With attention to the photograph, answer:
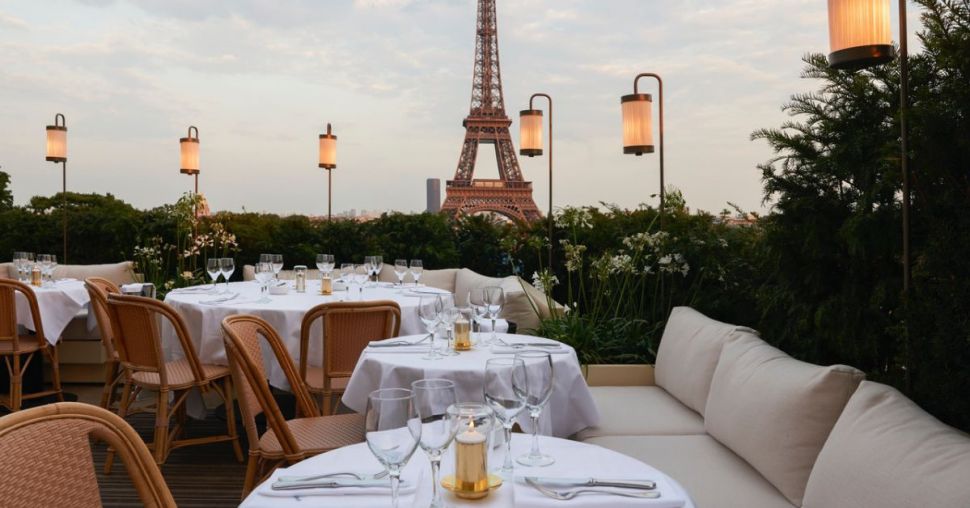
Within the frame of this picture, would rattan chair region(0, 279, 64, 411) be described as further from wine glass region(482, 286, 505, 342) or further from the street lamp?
the street lamp

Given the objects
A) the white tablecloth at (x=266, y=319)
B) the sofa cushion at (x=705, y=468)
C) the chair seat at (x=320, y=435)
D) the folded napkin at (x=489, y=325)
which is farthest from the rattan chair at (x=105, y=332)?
the sofa cushion at (x=705, y=468)

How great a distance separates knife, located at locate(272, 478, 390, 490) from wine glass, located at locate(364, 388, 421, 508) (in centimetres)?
15

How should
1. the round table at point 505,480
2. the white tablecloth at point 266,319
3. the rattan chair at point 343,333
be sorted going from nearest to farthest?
1. the round table at point 505,480
2. the rattan chair at point 343,333
3. the white tablecloth at point 266,319

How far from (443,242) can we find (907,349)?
17.5 ft

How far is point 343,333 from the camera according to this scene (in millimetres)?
3287

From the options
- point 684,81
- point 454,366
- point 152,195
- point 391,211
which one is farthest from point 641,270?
point 152,195

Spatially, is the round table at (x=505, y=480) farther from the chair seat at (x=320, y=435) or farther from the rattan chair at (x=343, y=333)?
the rattan chair at (x=343, y=333)

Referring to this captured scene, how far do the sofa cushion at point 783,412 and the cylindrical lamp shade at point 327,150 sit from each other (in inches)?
233

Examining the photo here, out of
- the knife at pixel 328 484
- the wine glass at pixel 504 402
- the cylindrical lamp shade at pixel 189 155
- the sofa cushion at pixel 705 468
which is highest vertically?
the cylindrical lamp shade at pixel 189 155

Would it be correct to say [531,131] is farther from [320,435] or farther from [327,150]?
[320,435]

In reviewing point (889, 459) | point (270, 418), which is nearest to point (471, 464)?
point (889, 459)

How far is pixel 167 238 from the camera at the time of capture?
23.9 feet

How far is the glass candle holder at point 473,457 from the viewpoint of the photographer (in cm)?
125

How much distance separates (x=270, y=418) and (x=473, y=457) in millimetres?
1123
